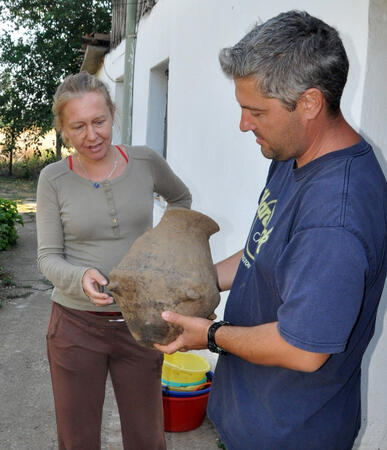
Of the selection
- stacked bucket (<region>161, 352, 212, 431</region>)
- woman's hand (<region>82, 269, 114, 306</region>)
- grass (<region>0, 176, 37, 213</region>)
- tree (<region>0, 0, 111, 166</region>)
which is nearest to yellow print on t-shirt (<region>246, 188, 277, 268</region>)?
woman's hand (<region>82, 269, 114, 306</region>)

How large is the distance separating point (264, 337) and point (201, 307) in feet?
1.72

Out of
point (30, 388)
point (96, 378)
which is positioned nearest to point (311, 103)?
point (96, 378)

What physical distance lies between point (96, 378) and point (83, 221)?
699 millimetres

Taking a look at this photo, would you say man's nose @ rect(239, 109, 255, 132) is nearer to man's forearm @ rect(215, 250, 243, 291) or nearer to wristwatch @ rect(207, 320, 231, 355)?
wristwatch @ rect(207, 320, 231, 355)

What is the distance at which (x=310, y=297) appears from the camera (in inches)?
46.6

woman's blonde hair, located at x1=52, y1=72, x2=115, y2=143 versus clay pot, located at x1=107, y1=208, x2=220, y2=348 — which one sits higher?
woman's blonde hair, located at x1=52, y1=72, x2=115, y2=143

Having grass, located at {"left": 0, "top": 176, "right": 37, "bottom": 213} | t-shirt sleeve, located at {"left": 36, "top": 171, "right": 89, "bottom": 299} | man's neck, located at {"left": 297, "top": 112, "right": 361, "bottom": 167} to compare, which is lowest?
grass, located at {"left": 0, "top": 176, "right": 37, "bottom": 213}

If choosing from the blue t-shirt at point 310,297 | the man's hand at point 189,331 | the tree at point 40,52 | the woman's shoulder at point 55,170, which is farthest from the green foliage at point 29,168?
the blue t-shirt at point 310,297

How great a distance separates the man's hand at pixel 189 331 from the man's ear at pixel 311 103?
712mm

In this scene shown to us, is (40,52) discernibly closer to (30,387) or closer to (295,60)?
(30,387)

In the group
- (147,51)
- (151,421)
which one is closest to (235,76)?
(151,421)

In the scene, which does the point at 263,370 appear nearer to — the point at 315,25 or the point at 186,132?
the point at 315,25

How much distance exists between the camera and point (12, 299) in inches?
243

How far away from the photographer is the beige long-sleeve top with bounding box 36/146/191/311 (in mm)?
2178
